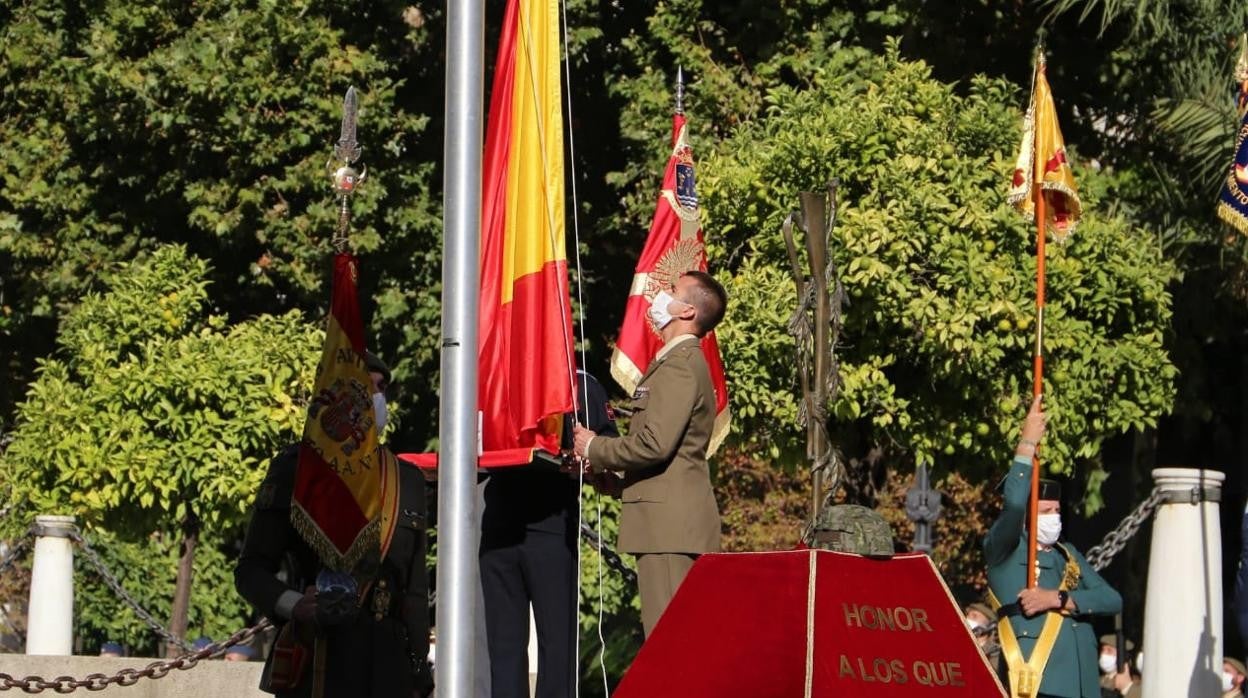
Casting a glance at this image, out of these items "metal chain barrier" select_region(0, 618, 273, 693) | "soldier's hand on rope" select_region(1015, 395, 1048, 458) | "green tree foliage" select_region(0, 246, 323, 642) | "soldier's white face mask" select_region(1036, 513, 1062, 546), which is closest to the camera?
"soldier's hand on rope" select_region(1015, 395, 1048, 458)

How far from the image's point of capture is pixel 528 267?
297 inches

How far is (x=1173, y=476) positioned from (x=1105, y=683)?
459 cm

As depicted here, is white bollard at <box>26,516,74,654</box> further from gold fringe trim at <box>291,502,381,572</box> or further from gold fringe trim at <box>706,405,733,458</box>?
gold fringe trim at <box>291,502,381,572</box>

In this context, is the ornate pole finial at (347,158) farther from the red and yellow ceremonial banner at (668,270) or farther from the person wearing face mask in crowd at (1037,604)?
the person wearing face mask in crowd at (1037,604)

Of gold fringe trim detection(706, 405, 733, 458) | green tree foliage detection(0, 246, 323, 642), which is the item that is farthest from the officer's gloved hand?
green tree foliage detection(0, 246, 323, 642)

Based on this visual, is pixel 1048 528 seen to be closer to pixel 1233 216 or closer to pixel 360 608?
pixel 1233 216

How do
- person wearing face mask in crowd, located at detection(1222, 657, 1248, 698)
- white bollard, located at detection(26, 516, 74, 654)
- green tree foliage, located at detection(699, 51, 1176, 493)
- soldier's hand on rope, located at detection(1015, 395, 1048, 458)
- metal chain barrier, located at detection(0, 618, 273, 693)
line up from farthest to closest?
green tree foliage, located at detection(699, 51, 1176, 493) → person wearing face mask in crowd, located at detection(1222, 657, 1248, 698) → white bollard, located at detection(26, 516, 74, 654) → metal chain barrier, located at detection(0, 618, 273, 693) → soldier's hand on rope, located at detection(1015, 395, 1048, 458)

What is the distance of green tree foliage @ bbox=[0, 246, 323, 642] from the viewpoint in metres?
15.9

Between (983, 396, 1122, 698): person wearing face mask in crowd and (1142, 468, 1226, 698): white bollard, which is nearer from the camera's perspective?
(983, 396, 1122, 698): person wearing face mask in crowd

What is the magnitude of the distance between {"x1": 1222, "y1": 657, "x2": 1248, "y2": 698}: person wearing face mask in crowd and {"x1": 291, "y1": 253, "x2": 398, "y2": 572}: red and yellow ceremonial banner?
310 inches

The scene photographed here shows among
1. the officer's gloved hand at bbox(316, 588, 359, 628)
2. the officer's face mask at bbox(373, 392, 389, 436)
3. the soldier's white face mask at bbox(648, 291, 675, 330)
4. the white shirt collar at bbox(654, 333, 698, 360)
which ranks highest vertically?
the soldier's white face mask at bbox(648, 291, 675, 330)

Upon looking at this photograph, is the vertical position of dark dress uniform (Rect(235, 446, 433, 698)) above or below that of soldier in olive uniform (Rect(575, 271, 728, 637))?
below

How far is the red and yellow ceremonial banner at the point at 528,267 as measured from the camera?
24.5ft

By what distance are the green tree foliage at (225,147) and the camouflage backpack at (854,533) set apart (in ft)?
39.5
